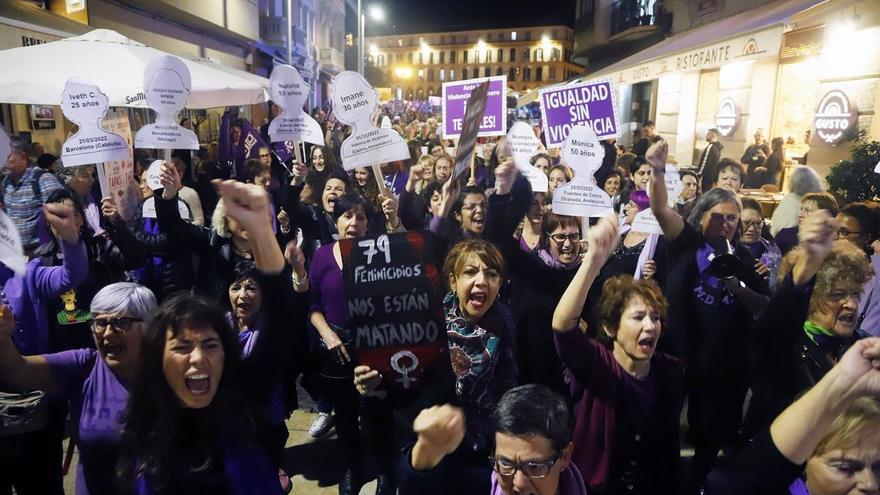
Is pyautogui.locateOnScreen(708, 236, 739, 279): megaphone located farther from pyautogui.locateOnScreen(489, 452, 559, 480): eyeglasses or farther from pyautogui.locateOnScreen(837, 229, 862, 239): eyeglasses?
pyautogui.locateOnScreen(489, 452, 559, 480): eyeglasses

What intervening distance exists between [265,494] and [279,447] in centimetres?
126

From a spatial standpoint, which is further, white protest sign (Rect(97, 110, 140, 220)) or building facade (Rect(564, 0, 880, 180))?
building facade (Rect(564, 0, 880, 180))

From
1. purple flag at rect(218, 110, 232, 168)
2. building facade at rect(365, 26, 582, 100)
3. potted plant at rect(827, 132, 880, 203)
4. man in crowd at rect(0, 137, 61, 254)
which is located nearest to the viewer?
man in crowd at rect(0, 137, 61, 254)

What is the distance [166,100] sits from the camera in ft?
14.8

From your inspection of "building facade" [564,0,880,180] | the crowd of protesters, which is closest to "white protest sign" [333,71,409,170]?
the crowd of protesters

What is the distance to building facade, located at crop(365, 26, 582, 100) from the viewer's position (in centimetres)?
11006

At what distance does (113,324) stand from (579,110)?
13.3 ft

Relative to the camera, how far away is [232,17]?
20812mm

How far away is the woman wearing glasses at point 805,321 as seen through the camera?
248cm

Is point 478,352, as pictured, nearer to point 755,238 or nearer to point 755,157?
point 755,238

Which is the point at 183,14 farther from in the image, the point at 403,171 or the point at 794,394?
the point at 794,394

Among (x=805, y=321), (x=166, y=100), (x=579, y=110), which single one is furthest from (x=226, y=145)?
(x=805, y=321)

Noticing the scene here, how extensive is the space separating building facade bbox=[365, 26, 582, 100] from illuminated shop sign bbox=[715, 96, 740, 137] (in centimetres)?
9714

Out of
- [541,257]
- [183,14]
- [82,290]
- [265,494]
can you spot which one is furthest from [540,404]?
[183,14]
